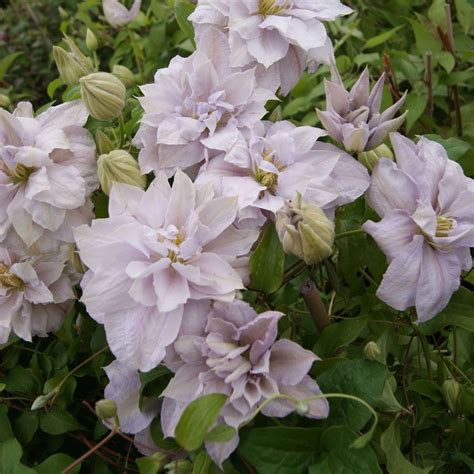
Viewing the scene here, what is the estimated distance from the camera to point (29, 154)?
0.48 meters

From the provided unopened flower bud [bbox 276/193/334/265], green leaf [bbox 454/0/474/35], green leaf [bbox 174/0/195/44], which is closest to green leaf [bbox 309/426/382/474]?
unopened flower bud [bbox 276/193/334/265]

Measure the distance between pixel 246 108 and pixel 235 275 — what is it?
143 mm

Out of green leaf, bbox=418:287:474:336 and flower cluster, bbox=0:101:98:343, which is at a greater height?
flower cluster, bbox=0:101:98:343

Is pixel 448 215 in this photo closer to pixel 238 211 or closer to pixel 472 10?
pixel 238 211

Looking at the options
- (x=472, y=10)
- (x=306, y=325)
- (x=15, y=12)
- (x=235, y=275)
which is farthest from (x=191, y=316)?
(x=15, y=12)

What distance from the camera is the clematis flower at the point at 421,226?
0.44 meters

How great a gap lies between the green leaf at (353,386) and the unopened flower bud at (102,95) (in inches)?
9.6

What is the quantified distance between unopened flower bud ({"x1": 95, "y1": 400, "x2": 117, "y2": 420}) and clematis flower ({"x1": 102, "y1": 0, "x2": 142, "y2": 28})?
655mm

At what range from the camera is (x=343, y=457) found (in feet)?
1.41

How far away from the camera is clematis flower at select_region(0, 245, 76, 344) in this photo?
0.54 m

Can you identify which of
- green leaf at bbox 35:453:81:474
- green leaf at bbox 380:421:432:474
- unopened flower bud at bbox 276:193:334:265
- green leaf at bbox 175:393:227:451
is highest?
unopened flower bud at bbox 276:193:334:265

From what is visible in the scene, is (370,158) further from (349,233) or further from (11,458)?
(11,458)

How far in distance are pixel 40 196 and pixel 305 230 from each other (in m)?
0.19

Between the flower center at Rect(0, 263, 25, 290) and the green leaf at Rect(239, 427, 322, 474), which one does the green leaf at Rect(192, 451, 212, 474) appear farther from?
Answer: the flower center at Rect(0, 263, 25, 290)
